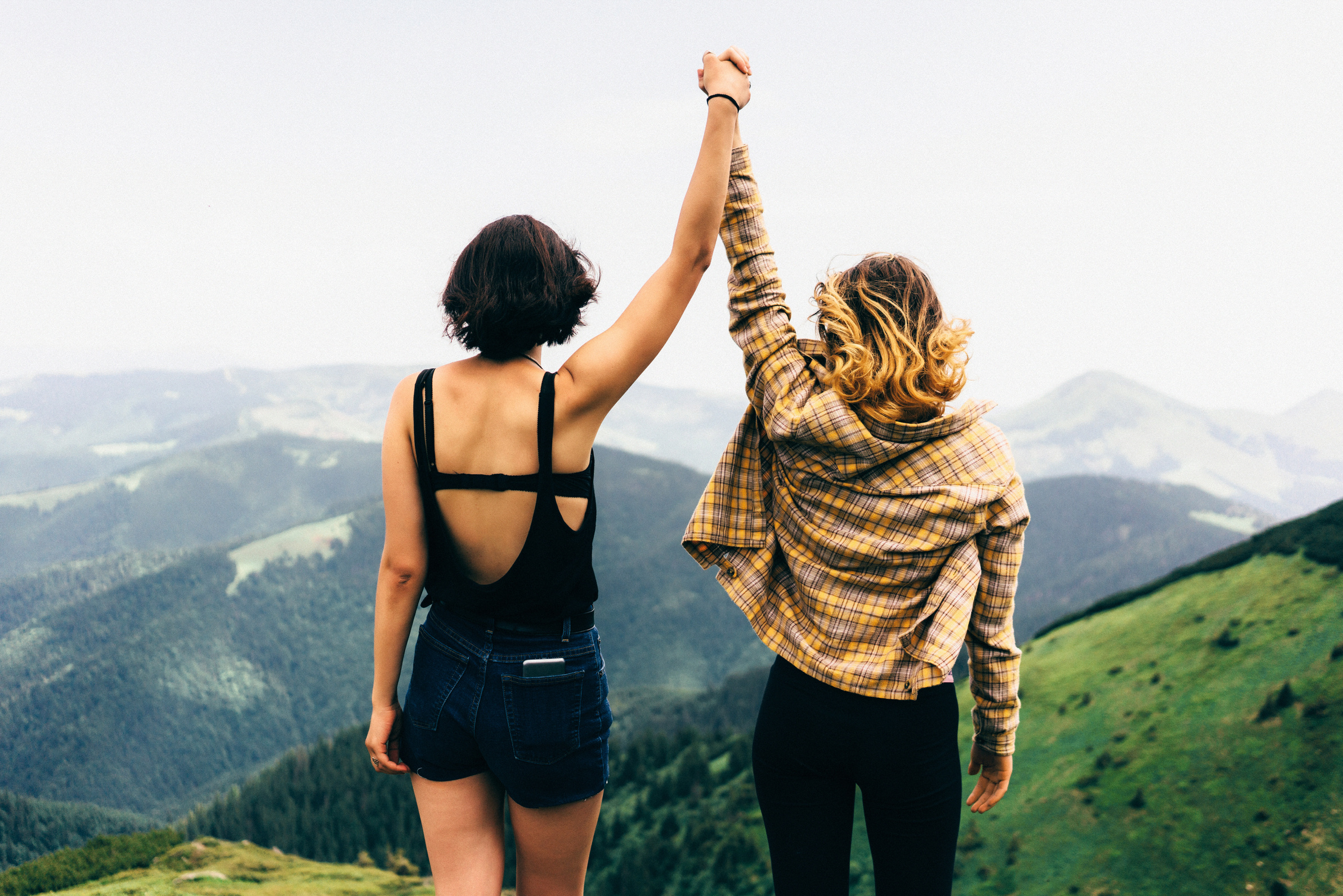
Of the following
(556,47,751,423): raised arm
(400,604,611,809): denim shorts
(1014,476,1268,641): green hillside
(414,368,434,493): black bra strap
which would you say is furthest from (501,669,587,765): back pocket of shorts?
(1014,476,1268,641): green hillside

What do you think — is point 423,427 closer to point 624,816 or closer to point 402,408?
point 402,408

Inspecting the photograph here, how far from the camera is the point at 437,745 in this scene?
9.37ft

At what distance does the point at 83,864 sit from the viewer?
7.71m

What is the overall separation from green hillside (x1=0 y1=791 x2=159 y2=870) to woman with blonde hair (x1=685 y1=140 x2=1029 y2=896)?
52.8 m

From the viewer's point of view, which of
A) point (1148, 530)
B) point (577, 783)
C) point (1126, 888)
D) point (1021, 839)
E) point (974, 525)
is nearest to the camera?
point (974, 525)

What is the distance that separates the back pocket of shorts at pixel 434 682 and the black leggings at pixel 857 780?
120cm

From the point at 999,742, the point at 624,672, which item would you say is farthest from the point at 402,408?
the point at 624,672

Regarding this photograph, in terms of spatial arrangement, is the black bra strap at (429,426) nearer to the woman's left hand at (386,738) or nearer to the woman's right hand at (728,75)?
the woman's left hand at (386,738)

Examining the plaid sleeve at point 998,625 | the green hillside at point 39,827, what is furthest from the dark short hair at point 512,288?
the green hillside at point 39,827

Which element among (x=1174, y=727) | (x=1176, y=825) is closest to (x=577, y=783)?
(x=1176, y=825)

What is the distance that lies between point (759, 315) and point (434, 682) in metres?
1.94

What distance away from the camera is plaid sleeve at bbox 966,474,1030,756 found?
2730 mm

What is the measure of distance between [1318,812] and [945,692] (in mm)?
7699

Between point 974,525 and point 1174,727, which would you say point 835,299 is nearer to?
point 974,525
